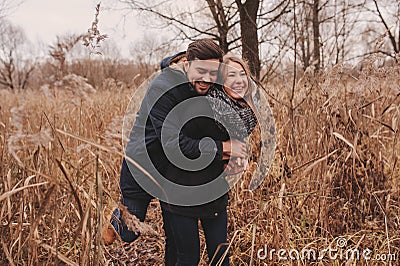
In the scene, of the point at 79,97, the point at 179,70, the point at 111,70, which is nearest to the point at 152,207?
the point at 179,70

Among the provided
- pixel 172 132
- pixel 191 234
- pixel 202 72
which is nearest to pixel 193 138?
pixel 172 132

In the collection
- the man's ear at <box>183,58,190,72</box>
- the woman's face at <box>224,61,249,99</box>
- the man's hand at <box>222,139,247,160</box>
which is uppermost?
the man's ear at <box>183,58,190,72</box>

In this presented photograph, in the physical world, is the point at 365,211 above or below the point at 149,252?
above

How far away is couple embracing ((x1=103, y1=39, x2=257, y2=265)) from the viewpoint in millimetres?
1474

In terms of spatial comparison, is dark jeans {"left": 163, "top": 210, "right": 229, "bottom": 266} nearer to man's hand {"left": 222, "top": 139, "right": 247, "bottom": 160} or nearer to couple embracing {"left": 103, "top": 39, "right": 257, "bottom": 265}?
couple embracing {"left": 103, "top": 39, "right": 257, "bottom": 265}

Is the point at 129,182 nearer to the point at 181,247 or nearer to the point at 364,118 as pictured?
the point at 181,247

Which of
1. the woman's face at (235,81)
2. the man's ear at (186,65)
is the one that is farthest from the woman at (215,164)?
the man's ear at (186,65)

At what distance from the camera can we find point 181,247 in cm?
166

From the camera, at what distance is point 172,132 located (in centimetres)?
146

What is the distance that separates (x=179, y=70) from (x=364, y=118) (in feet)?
3.69

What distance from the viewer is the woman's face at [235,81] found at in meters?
1.53

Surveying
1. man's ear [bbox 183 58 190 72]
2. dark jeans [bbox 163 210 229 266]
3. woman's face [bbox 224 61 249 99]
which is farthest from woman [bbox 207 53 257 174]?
dark jeans [bbox 163 210 229 266]

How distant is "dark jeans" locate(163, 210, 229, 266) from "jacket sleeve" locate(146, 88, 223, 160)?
0.31 metres

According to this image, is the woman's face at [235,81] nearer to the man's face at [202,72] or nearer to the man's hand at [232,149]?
the man's face at [202,72]
